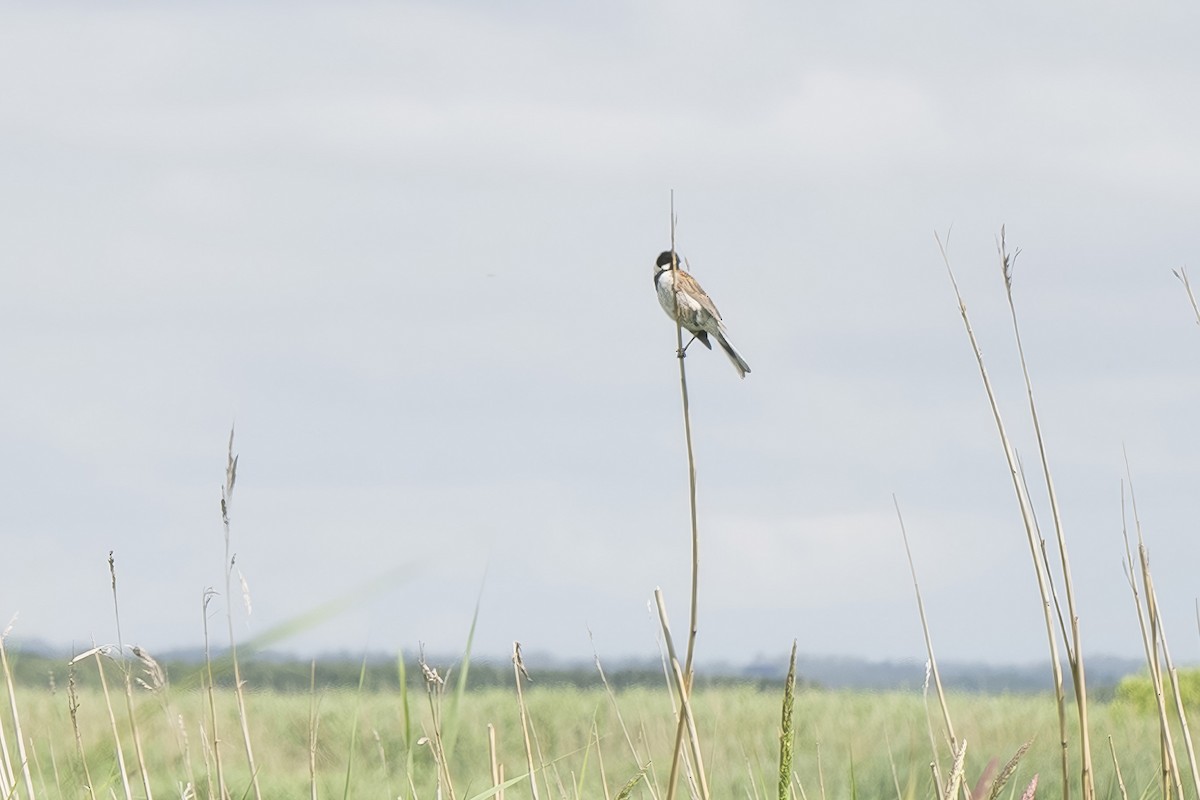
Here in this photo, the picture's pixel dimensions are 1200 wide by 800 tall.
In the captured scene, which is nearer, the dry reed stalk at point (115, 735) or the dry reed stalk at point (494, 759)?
the dry reed stalk at point (494, 759)

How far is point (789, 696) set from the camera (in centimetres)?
131

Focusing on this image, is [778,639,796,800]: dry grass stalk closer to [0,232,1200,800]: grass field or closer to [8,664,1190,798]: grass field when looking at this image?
[0,232,1200,800]: grass field

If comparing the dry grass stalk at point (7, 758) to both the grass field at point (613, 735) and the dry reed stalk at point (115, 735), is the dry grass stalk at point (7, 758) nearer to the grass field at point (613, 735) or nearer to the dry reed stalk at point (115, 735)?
the dry reed stalk at point (115, 735)

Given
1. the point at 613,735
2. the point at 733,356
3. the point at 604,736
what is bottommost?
the point at 613,735

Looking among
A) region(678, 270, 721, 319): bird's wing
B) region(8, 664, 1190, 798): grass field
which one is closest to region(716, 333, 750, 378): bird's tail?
region(678, 270, 721, 319): bird's wing

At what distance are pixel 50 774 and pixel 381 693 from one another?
253 inches

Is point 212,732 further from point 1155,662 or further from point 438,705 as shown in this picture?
point 1155,662

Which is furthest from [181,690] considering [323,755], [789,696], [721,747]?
[323,755]

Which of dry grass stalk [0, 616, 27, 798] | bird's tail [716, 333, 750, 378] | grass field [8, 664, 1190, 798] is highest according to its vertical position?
bird's tail [716, 333, 750, 378]

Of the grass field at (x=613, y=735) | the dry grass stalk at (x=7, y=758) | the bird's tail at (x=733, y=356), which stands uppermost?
the bird's tail at (x=733, y=356)

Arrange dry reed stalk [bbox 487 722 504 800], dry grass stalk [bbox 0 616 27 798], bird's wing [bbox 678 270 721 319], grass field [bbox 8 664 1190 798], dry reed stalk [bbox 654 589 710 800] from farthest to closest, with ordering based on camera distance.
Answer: grass field [bbox 8 664 1190 798] < bird's wing [bbox 678 270 721 319] < dry grass stalk [bbox 0 616 27 798] < dry reed stalk [bbox 487 722 504 800] < dry reed stalk [bbox 654 589 710 800]

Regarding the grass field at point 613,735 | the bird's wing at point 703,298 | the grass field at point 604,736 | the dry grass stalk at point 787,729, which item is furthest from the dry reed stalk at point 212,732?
the grass field at point 613,735

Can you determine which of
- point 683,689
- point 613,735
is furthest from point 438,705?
point 613,735

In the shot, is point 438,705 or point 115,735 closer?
point 115,735
